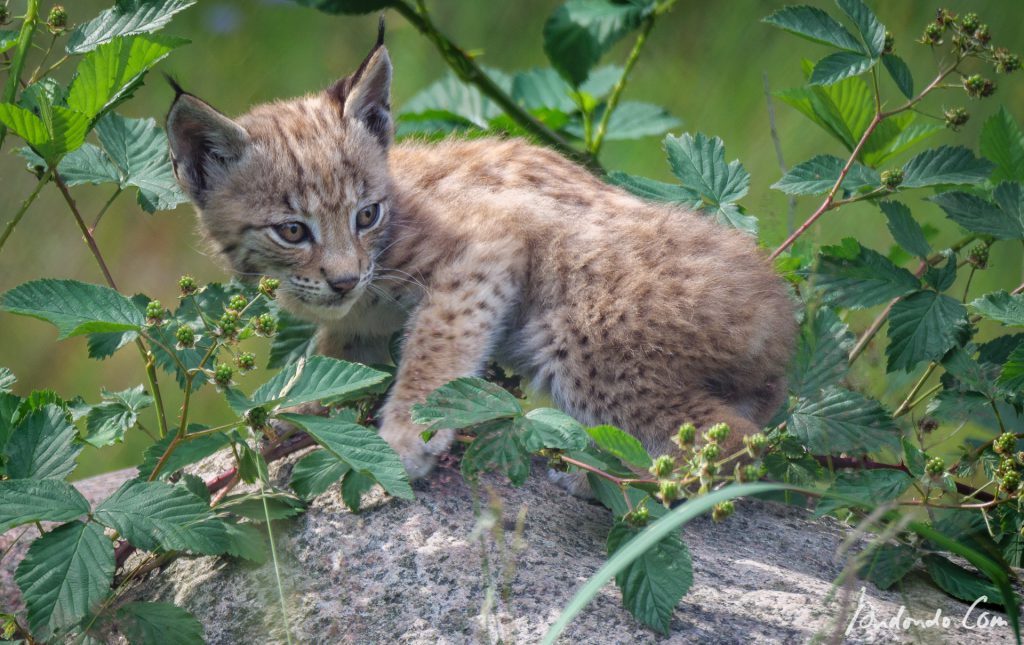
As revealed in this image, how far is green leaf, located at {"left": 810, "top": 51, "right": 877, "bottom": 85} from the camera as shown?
284cm

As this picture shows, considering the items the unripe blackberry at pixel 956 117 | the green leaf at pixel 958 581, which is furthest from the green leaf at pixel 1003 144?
the green leaf at pixel 958 581

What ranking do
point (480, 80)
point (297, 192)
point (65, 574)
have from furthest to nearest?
point (480, 80) < point (297, 192) < point (65, 574)

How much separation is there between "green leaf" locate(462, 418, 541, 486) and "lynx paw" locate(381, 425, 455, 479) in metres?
0.43

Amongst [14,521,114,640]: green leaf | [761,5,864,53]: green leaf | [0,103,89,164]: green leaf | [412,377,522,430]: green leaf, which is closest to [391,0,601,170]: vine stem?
[761,5,864,53]: green leaf

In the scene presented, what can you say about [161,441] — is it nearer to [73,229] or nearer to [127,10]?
[127,10]

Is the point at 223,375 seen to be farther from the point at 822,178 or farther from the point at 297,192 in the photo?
the point at 822,178

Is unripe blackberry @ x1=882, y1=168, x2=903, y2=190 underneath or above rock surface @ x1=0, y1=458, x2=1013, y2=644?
above

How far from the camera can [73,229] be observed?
540 cm

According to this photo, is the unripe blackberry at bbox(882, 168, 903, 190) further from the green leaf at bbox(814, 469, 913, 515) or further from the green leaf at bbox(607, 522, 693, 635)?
the green leaf at bbox(607, 522, 693, 635)

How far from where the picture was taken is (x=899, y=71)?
2.93 meters

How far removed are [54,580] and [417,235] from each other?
4.98 feet

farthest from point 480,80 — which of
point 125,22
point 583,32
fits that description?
point 125,22

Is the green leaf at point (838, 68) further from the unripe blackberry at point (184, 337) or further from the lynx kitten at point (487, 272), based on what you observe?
the unripe blackberry at point (184, 337)

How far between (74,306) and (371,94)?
1297mm
